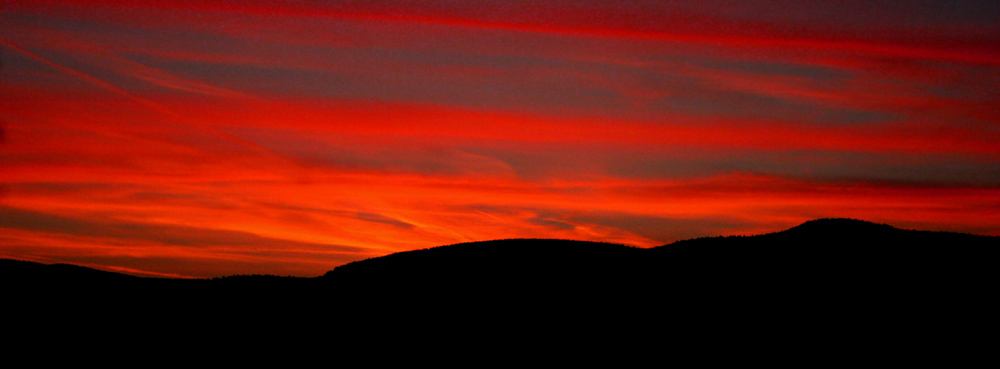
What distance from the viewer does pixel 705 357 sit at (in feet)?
125

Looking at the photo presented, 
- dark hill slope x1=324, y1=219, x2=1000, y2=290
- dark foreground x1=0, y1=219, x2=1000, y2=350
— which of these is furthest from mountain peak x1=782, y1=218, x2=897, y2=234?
dark foreground x1=0, y1=219, x2=1000, y2=350

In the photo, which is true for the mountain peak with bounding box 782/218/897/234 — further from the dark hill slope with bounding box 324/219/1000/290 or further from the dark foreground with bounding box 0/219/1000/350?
the dark foreground with bounding box 0/219/1000/350

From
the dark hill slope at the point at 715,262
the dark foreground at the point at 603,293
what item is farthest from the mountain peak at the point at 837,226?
the dark foreground at the point at 603,293

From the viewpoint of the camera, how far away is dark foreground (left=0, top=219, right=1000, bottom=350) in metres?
41.9

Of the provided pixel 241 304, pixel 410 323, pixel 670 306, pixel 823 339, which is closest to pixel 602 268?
pixel 670 306

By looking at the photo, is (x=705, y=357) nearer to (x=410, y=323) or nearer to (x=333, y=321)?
(x=410, y=323)

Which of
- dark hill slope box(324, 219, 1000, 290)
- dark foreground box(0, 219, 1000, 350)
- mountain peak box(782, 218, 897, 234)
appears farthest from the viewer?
mountain peak box(782, 218, 897, 234)

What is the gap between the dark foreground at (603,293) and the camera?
41.9 m

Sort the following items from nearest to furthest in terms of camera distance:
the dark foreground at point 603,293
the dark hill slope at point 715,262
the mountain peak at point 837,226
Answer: the dark foreground at point 603,293
the dark hill slope at point 715,262
the mountain peak at point 837,226

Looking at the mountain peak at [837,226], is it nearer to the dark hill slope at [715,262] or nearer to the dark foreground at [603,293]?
the dark hill slope at [715,262]

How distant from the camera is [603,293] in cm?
4969

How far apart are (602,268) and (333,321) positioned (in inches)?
759

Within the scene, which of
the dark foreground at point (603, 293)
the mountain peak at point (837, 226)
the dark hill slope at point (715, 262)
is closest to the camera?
the dark foreground at point (603, 293)

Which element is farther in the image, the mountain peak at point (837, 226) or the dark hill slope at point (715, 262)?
the mountain peak at point (837, 226)
